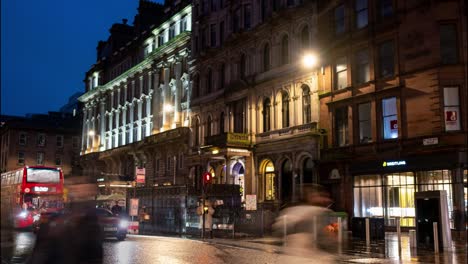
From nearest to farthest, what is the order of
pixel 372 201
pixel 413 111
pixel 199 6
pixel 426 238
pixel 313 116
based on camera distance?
1. pixel 426 238
2. pixel 413 111
3. pixel 372 201
4. pixel 313 116
5. pixel 199 6

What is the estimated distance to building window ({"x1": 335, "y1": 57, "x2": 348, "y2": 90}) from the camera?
104 ft

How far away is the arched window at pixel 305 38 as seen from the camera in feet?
114

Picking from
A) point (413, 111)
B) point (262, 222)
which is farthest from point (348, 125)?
point (262, 222)

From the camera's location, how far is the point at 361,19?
3098 centimetres

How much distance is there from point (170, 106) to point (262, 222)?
84.0 feet

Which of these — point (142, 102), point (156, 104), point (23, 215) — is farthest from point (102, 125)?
point (23, 215)

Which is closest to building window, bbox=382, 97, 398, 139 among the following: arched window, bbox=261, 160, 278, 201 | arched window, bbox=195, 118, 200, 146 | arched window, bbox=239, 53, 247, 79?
arched window, bbox=261, 160, 278, 201

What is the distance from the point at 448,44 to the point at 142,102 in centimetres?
3753

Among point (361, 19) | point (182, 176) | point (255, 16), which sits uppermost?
point (255, 16)

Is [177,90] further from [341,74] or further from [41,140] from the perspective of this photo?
[41,140]

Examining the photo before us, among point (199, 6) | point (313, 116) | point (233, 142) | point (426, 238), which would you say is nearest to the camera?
point (426, 238)

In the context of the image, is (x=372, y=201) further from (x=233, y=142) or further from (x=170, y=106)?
(x=170, y=106)

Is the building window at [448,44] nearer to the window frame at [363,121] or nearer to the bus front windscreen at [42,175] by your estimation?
the window frame at [363,121]

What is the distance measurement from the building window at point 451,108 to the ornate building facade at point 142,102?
83.7ft
